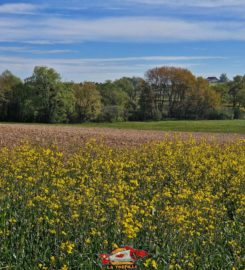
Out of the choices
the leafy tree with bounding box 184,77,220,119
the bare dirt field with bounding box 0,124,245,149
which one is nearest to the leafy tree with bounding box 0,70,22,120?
the leafy tree with bounding box 184,77,220,119

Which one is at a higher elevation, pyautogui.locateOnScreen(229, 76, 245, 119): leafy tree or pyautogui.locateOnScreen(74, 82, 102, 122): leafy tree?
pyautogui.locateOnScreen(229, 76, 245, 119): leafy tree

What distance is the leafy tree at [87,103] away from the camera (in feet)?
234

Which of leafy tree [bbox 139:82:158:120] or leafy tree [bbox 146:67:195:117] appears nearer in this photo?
leafy tree [bbox 139:82:158:120]

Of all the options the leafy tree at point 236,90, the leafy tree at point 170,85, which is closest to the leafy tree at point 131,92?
the leafy tree at point 170,85

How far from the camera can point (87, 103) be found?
72.7m

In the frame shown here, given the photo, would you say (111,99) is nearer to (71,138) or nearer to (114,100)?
(114,100)

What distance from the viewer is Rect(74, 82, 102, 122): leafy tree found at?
234 feet

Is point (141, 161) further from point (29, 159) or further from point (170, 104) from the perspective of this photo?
point (170, 104)

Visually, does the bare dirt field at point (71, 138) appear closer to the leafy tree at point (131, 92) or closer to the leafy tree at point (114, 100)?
the leafy tree at point (114, 100)

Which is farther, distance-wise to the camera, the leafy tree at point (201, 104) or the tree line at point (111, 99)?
the leafy tree at point (201, 104)

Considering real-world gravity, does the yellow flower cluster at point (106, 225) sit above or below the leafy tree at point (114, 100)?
below

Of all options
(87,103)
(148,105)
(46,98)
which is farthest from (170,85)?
(46,98)

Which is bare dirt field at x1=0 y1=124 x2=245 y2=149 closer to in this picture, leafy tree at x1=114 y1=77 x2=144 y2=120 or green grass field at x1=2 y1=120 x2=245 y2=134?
green grass field at x1=2 y1=120 x2=245 y2=134

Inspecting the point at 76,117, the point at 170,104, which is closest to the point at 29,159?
Answer: the point at 76,117
